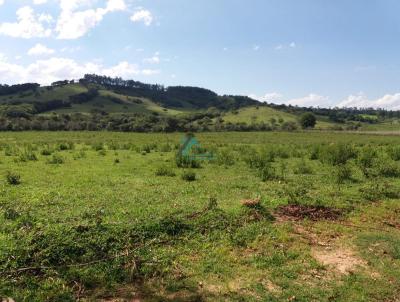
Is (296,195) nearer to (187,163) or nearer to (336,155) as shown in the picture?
(187,163)

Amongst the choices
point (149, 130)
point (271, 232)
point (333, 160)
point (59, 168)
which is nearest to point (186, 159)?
point (59, 168)

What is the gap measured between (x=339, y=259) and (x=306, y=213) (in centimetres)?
325

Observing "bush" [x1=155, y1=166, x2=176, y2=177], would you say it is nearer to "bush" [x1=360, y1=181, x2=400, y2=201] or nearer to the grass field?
the grass field

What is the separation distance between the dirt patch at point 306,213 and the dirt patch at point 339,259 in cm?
227

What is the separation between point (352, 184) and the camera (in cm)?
1689

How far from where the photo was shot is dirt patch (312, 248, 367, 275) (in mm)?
8383

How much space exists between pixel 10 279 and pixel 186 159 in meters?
15.9

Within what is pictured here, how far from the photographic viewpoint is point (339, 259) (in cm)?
884

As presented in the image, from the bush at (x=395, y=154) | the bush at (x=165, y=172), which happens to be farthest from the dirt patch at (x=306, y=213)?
the bush at (x=395, y=154)

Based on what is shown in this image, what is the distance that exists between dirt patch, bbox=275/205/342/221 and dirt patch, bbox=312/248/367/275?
7.46ft

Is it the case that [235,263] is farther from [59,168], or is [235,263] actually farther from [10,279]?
[59,168]

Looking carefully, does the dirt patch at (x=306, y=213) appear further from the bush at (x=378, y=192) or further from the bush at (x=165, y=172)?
the bush at (x=165, y=172)

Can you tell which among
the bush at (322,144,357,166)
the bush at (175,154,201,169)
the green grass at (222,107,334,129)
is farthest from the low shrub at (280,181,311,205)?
the green grass at (222,107,334,129)

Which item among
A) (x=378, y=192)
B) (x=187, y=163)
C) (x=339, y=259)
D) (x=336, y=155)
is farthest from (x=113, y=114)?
(x=339, y=259)
